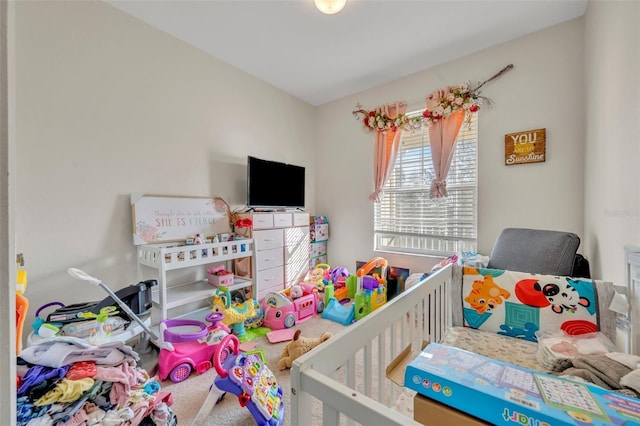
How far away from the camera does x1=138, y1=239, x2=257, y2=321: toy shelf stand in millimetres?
1850

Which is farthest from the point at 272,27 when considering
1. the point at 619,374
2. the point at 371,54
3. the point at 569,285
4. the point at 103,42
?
the point at 619,374

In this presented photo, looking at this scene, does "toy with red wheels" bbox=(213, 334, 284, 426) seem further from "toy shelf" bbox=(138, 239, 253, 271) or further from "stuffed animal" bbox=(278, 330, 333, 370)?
"toy shelf" bbox=(138, 239, 253, 271)

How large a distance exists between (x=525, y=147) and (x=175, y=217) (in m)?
3.14

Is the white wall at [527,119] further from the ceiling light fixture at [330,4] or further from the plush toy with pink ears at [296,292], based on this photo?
the ceiling light fixture at [330,4]

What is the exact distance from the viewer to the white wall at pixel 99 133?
162 cm

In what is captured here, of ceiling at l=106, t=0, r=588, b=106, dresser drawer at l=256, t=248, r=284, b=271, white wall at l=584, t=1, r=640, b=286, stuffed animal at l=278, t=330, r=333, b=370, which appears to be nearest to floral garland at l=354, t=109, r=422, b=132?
ceiling at l=106, t=0, r=588, b=106

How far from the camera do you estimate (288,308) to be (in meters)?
2.36

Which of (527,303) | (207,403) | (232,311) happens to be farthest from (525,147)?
(207,403)

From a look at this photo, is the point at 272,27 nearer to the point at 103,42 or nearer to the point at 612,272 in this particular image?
the point at 103,42

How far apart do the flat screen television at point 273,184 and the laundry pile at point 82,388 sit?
5.63 ft

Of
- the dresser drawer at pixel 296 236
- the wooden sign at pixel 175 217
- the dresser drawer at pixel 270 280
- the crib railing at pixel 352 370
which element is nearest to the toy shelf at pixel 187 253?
the wooden sign at pixel 175 217

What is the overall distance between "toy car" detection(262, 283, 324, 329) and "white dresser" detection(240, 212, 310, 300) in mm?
190

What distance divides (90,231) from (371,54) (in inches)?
110

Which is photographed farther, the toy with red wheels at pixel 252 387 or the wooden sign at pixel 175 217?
the wooden sign at pixel 175 217
